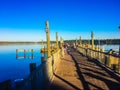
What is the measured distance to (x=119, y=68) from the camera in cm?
1248

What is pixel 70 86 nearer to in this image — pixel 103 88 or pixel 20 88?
pixel 103 88

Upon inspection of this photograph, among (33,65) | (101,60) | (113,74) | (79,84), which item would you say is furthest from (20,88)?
(101,60)

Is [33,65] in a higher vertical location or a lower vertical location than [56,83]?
higher

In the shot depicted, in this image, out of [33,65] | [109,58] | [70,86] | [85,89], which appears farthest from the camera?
[109,58]

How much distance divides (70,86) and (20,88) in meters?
5.53

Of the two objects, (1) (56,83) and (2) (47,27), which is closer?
(1) (56,83)

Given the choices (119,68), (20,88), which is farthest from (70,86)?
(20,88)

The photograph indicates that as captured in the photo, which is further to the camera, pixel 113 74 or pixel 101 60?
pixel 101 60

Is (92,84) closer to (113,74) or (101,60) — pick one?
(113,74)

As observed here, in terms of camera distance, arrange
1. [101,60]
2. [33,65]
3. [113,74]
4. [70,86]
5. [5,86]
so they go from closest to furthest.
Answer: [5,86], [33,65], [70,86], [113,74], [101,60]

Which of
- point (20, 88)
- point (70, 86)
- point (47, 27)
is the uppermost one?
point (47, 27)

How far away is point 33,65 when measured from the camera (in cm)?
659

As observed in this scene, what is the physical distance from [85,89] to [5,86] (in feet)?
17.4

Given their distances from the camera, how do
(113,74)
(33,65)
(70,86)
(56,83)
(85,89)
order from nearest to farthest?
(33,65) → (85,89) → (70,86) → (56,83) → (113,74)
